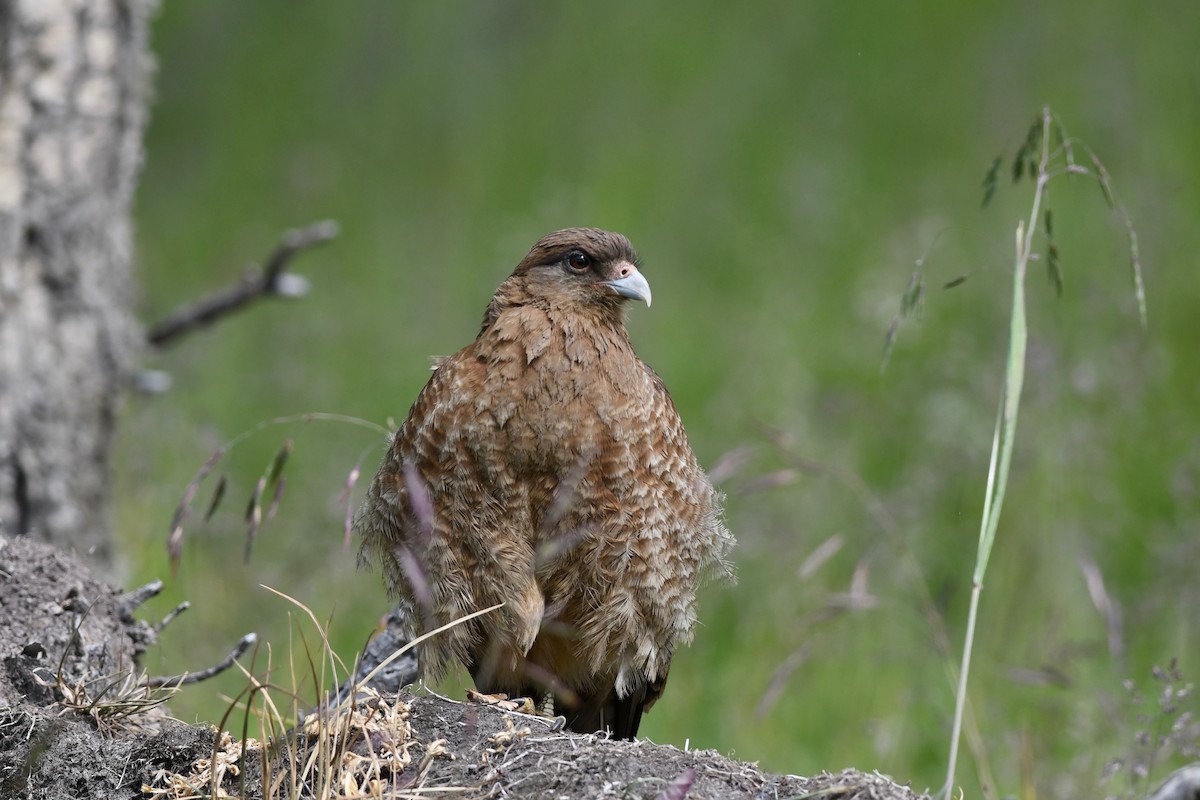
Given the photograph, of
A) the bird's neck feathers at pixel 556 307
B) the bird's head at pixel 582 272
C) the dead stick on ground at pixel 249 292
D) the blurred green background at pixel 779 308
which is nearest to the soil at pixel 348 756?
the blurred green background at pixel 779 308

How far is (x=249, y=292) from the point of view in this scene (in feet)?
17.9

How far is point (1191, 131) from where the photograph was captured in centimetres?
872

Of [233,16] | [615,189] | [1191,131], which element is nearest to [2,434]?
[615,189]

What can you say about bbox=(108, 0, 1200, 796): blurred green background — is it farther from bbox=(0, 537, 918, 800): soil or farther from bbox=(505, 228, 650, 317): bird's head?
bbox=(505, 228, 650, 317): bird's head

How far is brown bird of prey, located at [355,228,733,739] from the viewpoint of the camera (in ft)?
11.2

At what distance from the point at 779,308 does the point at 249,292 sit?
361 centimetres

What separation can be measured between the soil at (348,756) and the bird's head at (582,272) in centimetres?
132

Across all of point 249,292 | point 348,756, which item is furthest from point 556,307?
point 249,292

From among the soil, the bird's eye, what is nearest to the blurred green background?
the soil

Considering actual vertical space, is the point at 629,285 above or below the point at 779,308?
below

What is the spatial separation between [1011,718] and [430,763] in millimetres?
2668

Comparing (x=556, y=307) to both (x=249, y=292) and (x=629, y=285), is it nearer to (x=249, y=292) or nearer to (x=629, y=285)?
(x=629, y=285)

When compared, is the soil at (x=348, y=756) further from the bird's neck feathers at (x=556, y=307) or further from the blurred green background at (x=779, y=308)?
the bird's neck feathers at (x=556, y=307)

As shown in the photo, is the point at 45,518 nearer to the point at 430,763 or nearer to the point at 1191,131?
the point at 430,763
